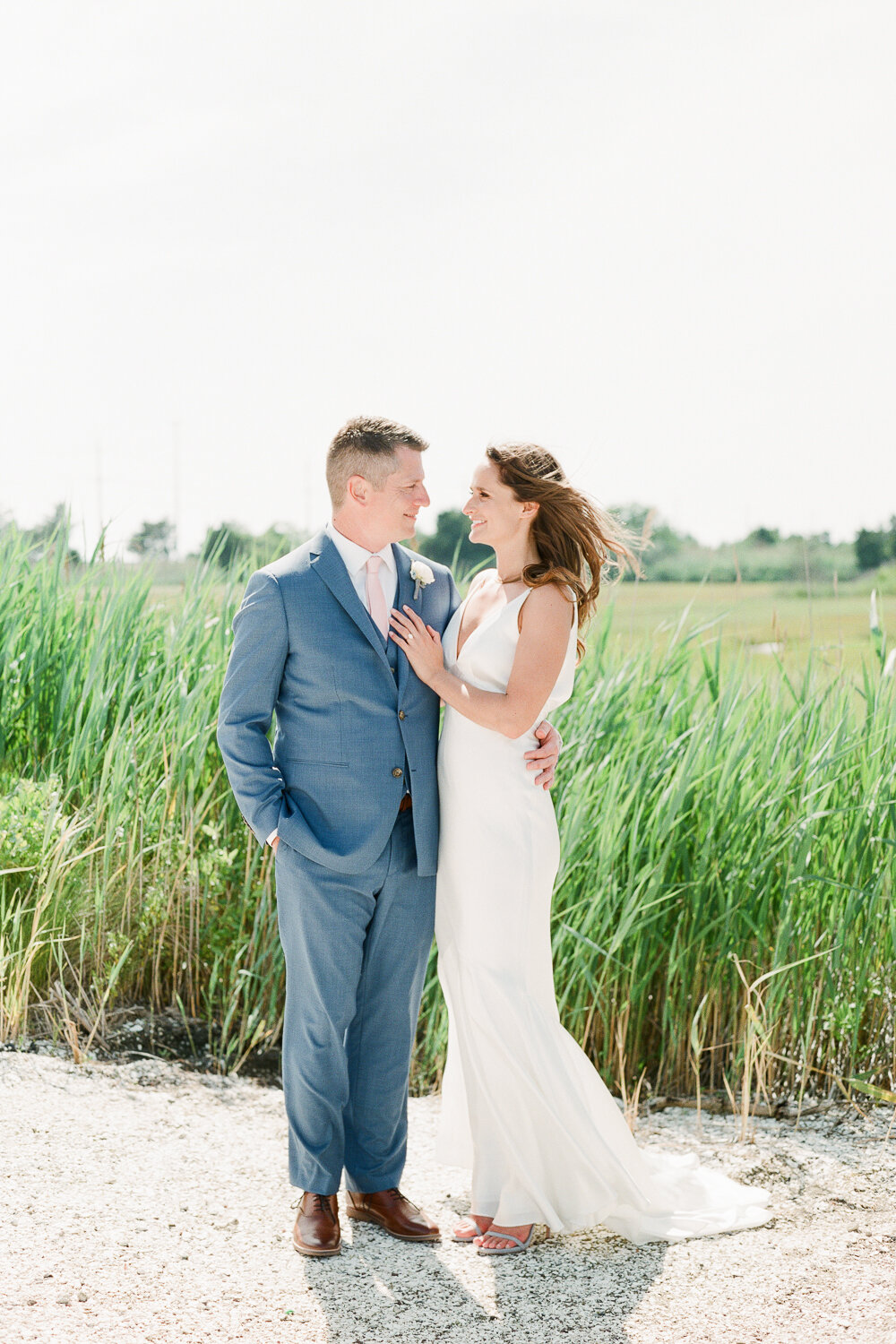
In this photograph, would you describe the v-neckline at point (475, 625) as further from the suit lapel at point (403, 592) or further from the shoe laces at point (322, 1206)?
the shoe laces at point (322, 1206)

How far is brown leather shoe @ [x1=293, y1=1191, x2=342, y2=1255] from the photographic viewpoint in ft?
8.25

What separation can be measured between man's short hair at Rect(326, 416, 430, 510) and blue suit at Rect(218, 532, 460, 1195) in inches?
7.0

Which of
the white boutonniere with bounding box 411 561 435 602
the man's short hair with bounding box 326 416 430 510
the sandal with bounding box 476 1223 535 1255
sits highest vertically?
the man's short hair with bounding box 326 416 430 510

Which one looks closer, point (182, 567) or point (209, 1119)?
point (209, 1119)

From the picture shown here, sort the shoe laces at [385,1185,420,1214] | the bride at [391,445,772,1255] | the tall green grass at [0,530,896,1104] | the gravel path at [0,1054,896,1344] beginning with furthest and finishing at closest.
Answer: the tall green grass at [0,530,896,1104], the shoe laces at [385,1185,420,1214], the bride at [391,445,772,1255], the gravel path at [0,1054,896,1344]

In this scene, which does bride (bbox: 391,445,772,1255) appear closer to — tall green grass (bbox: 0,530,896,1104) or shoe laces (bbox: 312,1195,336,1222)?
shoe laces (bbox: 312,1195,336,1222)

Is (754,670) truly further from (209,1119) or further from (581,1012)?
(209,1119)

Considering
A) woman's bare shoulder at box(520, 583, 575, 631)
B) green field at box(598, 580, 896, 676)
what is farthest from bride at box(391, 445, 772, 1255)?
green field at box(598, 580, 896, 676)

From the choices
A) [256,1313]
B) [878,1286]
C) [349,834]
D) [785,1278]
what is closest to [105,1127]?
[256,1313]

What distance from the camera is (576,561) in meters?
2.69

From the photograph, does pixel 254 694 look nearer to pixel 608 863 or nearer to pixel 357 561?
pixel 357 561

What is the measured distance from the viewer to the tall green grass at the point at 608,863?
3.48 m

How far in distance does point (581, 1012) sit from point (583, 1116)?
2.90 ft

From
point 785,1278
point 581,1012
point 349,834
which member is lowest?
point 785,1278
